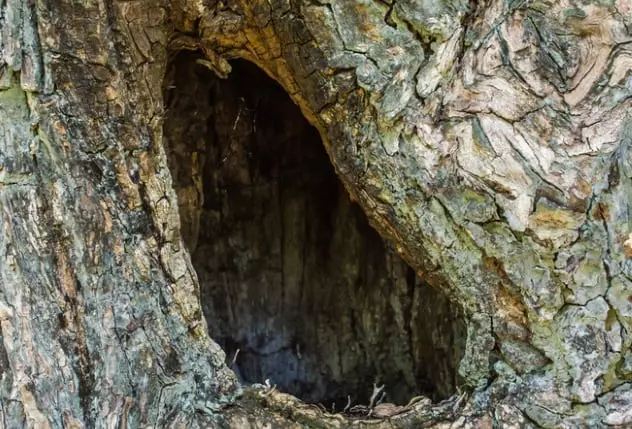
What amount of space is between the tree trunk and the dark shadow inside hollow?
38 centimetres

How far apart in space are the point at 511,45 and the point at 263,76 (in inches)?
27.6

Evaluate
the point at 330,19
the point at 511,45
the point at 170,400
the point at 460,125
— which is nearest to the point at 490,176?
the point at 460,125

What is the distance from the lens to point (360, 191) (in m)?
1.15

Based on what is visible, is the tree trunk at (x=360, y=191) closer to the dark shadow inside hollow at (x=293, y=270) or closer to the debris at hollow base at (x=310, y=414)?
the debris at hollow base at (x=310, y=414)

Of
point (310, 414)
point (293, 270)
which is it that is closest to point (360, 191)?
point (310, 414)

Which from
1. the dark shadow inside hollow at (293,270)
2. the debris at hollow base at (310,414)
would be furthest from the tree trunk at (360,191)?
the dark shadow inside hollow at (293,270)

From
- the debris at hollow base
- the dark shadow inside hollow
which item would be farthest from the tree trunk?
the dark shadow inside hollow

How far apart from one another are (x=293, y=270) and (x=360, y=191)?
62cm

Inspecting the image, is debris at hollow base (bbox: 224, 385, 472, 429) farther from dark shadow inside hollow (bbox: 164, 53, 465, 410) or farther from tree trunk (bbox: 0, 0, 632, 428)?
dark shadow inside hollow (bbox: 164, 53, 465, 410)

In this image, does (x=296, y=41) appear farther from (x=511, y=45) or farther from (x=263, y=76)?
(x=263, y=76)

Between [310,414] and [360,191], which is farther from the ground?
[360,191]

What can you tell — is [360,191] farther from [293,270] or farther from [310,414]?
[293,270]

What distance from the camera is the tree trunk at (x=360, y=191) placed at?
1.04 meters

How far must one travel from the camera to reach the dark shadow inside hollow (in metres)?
1.57
